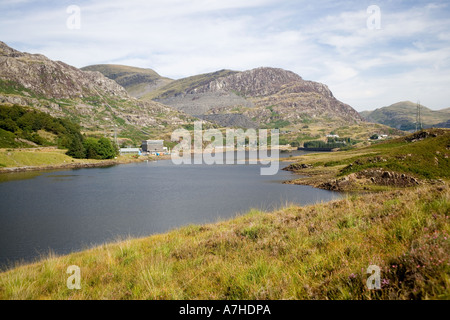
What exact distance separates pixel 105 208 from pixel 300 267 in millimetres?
42958

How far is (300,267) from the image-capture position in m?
6.60

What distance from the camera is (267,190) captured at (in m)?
57.3

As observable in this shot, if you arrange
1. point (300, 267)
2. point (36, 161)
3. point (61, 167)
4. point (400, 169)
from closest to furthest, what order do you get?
point (300, 267) → point (400, 169) → point (36, 161) → point (61, 167)

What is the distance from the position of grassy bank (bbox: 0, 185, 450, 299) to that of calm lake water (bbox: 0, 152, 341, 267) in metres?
14.7

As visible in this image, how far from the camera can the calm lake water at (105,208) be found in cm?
2825

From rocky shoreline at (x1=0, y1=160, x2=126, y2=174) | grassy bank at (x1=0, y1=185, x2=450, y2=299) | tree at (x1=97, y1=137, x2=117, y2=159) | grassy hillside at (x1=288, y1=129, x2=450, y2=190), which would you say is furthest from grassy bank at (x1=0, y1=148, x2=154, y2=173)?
grassy bank at (x1=0, y1=185, x2=450, y2=299)

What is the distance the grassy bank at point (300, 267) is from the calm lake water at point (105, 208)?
580 inches

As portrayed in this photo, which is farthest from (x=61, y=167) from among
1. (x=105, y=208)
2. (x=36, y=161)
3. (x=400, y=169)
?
(x=400, y=169)

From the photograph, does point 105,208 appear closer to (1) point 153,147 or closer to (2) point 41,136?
(2) point 41,136

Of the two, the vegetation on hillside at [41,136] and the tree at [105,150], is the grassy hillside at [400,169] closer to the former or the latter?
the tree at [105,150]

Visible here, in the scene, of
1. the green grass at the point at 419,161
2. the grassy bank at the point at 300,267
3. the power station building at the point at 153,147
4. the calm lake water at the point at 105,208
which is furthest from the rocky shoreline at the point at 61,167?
the grassy bank at the point at 300,267

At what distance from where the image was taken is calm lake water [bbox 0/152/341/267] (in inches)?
1112
